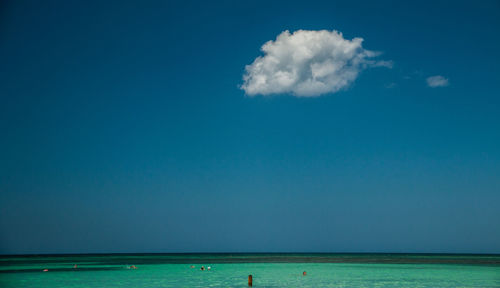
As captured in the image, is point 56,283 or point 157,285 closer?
point 157,285

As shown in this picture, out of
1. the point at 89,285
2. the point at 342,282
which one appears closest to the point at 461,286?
the point at 342,282

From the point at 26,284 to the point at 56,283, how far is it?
166 cm

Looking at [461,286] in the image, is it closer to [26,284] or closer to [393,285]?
[393,285]

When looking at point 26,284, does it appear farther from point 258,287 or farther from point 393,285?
point 393,285

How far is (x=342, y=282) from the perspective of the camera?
2459 cm

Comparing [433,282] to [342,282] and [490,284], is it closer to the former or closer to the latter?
[490,284]

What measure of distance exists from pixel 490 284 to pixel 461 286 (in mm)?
2256

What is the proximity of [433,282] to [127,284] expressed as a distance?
17987 millimetres

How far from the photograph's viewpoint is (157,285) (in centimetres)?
2366

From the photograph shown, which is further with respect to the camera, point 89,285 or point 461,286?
point 89,285

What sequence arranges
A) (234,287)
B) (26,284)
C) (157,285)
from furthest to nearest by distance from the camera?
(26,284) → (157,285) → (234,287)

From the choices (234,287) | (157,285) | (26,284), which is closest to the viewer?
(234,287)

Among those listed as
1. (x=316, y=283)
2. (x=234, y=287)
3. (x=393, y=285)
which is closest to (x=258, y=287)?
(x=234, y=287)

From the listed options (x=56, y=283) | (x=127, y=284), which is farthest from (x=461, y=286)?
(x=56, y=283)
